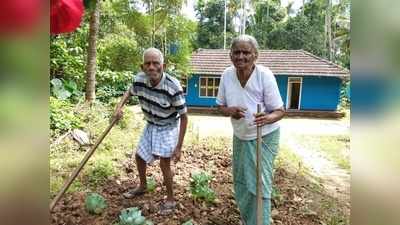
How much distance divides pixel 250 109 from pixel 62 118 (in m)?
2.81

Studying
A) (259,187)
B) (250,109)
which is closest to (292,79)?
(250,109)

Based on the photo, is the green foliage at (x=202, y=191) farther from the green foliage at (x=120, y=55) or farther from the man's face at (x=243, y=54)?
the green foliage at (x=120, y=55)

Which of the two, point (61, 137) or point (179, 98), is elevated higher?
point (179, 98)

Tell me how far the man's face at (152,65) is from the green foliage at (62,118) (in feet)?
6.50

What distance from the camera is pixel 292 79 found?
309 inches

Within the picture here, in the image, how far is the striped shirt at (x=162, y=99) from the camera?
2.22 m

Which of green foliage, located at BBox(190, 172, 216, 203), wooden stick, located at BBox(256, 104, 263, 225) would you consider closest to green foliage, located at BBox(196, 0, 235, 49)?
green foliage, located at BBox(190, 172, 216, 203)

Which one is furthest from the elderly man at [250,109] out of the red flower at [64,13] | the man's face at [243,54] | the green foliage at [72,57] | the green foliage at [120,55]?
the green foliage at [120,55]

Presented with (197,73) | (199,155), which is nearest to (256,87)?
(199,155)

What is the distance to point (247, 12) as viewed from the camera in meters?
15.8

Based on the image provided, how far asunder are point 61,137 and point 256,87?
8.47 ft

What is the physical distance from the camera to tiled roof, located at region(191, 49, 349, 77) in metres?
7.25
